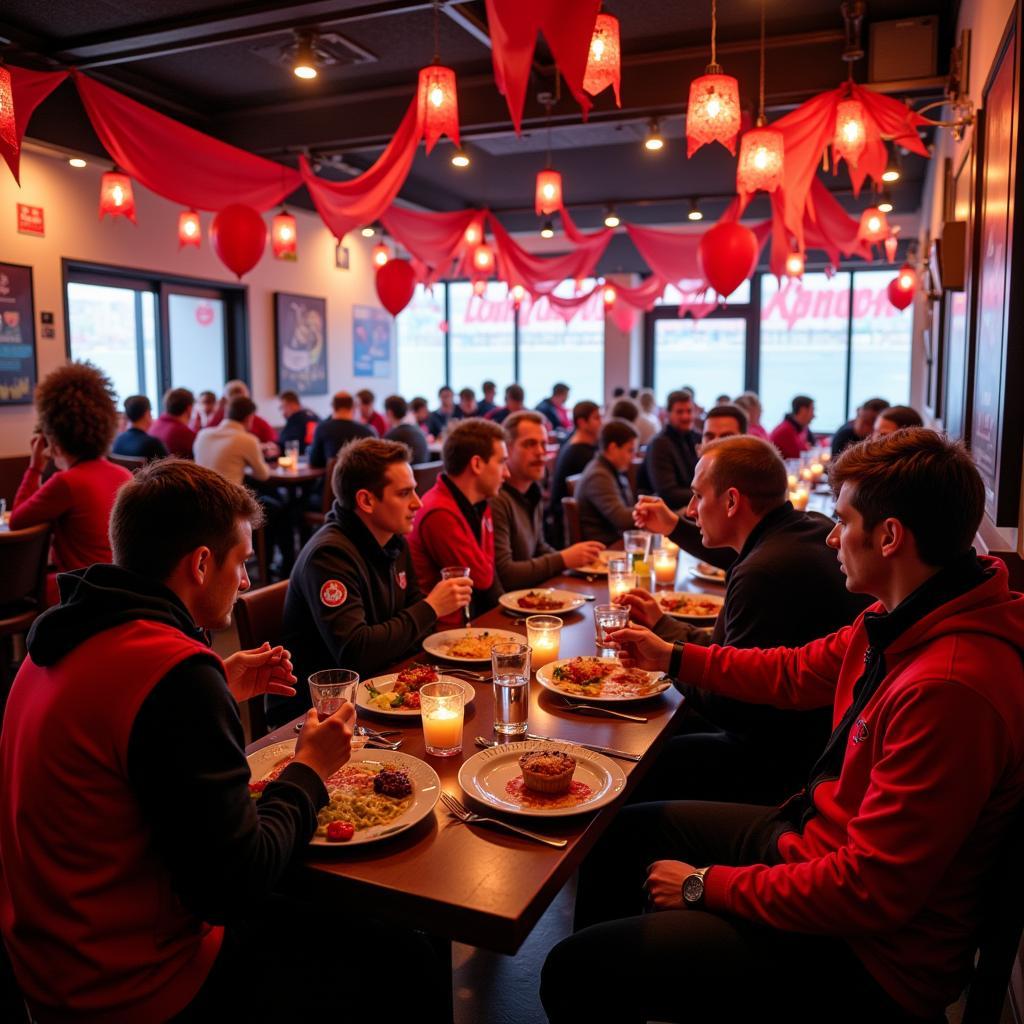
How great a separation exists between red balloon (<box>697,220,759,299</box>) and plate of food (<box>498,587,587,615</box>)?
280 centimetres

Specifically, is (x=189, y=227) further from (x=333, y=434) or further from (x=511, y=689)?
(x=511, y=689)

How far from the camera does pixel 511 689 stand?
1.83 m

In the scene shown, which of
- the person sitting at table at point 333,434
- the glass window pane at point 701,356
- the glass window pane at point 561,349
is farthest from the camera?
the glass window pane at point 561,349

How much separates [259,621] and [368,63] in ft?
17.6

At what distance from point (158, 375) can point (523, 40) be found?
6975 mm

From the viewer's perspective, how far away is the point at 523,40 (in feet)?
8.81

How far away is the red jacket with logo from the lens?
4.14 feet

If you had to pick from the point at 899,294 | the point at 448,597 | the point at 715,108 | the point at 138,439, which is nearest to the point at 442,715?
the point at 448,597

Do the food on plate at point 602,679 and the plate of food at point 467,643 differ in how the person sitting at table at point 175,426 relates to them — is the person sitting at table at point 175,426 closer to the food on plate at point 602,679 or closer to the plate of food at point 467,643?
the plate of food at point 467,643

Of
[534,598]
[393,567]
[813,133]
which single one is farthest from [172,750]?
[813,133]

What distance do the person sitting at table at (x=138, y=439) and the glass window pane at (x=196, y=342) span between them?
7.94 ft

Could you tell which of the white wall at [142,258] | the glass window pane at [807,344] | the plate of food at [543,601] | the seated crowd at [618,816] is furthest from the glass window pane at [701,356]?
the seated crowd at [618,816]

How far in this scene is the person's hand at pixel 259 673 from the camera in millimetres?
1827

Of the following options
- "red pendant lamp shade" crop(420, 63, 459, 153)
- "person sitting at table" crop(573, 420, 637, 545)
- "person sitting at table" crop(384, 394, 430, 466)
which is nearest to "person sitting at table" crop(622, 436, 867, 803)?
"person sitting at table" crop(573, 420, 637, 545)
